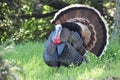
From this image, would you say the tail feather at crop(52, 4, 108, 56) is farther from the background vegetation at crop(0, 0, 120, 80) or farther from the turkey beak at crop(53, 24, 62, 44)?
the turkey beak at crop(53, 24, 62, 44)

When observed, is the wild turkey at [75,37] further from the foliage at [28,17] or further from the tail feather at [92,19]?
the foliage at [28,17]

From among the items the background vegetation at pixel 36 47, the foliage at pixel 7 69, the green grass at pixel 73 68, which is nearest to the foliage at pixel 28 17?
the background vegetation at pixel 36 47

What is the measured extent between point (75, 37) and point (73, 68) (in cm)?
51

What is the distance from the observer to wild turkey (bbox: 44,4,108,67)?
268 inches

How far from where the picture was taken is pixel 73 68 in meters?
6.98

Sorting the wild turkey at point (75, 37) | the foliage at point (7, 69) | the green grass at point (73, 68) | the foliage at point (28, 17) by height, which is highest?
the foliage at point (7, 69)

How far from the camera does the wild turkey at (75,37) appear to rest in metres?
6.80

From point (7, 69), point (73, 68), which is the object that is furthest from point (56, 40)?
point (7, 69)

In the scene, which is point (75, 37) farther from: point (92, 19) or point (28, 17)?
point (28, 17)

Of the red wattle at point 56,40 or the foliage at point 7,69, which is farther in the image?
the red wattle at point 56,40

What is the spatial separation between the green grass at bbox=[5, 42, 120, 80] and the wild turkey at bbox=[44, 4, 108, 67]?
0.16 metres

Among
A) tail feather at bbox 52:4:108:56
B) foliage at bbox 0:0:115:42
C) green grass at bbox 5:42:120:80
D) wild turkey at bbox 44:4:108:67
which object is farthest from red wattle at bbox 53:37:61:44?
foliage at bbox 0:0:115:42

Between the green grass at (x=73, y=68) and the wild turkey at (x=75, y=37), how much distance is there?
158mm

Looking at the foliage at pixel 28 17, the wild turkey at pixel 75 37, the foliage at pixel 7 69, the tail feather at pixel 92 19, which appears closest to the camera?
the foliage at pixel 7 69
